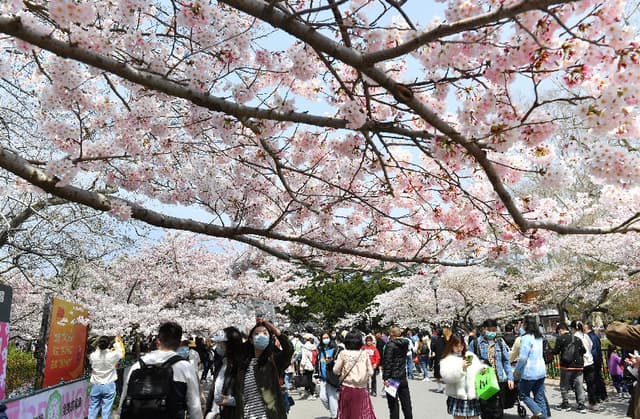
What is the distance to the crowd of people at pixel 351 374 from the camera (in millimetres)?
3576

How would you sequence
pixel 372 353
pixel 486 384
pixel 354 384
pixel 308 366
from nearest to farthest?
pixel 354 384, pixel 486 384, pixel 372 353, pixel 308 366

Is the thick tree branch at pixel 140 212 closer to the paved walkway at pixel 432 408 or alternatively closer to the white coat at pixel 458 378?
the white coat at pixel 458 378

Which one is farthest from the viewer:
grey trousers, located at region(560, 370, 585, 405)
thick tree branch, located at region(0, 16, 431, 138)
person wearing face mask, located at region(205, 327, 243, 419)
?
grey trousers, located at region(560, 370, 585, 405)

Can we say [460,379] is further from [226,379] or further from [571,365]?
[571,365]

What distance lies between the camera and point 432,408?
32.1 feet

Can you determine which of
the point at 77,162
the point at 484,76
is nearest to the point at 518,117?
the point at 484,76

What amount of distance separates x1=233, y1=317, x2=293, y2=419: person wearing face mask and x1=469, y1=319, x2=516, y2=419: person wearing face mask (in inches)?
147

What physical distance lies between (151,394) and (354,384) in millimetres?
3475

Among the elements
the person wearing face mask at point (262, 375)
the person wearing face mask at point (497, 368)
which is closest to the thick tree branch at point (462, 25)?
the person wearing face mask at point (262, 375)

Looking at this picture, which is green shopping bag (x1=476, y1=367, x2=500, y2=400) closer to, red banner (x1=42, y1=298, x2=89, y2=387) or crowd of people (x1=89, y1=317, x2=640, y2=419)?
crowd of people (x1=89, y1=317, x2=640, y2=419)

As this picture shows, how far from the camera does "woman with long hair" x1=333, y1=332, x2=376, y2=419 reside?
628 centimetres

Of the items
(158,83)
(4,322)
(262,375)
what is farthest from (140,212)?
(4,322)

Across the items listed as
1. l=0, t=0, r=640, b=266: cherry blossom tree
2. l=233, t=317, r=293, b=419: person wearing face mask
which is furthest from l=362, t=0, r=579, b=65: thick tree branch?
l=233, t=317, r=293, b=419: person wearing face mask

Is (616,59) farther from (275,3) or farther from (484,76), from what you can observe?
(275,3)
